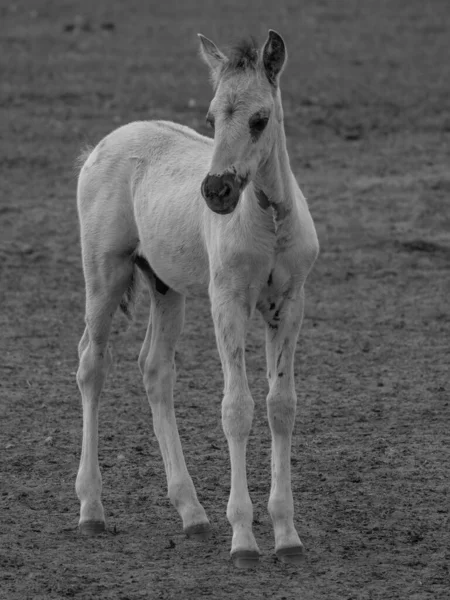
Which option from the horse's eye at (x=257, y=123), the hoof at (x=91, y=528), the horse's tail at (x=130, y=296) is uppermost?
the horse's eye at (x=257, y=123)

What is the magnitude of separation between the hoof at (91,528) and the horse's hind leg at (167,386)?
0.39 m

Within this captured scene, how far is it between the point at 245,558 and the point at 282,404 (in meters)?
0.74

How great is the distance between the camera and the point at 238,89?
5.34m

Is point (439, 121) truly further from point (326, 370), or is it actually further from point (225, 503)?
point (225, 503)

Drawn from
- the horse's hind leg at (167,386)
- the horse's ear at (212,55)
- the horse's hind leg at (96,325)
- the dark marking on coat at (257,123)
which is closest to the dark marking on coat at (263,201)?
the dark marking on coat at (257,123)

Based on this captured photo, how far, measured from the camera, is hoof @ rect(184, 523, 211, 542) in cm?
605

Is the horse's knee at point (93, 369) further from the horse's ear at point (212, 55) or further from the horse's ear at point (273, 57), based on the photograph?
the horse's ear at point (273, 57)

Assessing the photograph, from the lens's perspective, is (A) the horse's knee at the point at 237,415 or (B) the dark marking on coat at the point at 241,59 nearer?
(B) the dark marking on coat at the point at 241,59

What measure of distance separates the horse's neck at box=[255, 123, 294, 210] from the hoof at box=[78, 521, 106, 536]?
1.91 meters

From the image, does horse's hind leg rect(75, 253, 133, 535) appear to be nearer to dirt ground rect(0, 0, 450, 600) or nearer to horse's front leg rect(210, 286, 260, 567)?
dirt ground rect(0, 0, 450, 600)

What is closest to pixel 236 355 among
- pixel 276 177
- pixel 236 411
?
pixel 236 411

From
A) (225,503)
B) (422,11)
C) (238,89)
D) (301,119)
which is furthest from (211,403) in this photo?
(422,11)

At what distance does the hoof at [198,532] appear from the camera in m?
6.05

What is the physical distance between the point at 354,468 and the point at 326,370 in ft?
6.50
